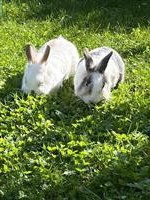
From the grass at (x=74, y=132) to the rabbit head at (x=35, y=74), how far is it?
12 cm

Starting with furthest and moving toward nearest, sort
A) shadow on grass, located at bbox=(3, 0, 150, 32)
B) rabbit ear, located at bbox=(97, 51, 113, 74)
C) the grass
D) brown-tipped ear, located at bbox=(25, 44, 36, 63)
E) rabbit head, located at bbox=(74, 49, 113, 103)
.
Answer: shadow on grass, located at bbox=(3, 0, 150, 32), brown-tipped ear, located at bbox=(25, 44, 36, 63), rabbit ear, located at bbox=(97, 51, 113, 74), rabbit head, located at bbox=(74, 49, 113, 103), the grass

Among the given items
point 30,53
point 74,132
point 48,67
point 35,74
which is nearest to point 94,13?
point 48,67

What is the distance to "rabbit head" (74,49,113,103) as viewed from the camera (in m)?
6.64

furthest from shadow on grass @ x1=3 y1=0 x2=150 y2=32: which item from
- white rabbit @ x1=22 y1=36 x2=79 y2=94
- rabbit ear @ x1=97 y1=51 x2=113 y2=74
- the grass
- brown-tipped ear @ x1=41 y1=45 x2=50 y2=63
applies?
rabbit ear @ x1=97 y1=51 x2=113 y2=74

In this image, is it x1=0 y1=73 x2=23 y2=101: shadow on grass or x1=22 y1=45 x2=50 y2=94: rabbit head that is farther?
x1=0 y1=73 x2=23 y2=101: shadow on grass

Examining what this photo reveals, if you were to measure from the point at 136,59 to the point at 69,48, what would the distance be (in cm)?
112

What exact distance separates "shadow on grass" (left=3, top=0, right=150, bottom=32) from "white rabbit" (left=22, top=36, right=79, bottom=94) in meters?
2.07

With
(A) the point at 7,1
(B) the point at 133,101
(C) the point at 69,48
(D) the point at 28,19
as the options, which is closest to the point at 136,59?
(C) the point at 69,48

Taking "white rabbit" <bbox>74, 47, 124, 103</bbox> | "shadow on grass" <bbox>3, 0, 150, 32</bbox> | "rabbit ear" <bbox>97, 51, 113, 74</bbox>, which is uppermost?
"rabbit ear" <bbox>97, 51, 113, 74</bbox>

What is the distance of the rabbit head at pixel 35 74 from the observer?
22.2 ft

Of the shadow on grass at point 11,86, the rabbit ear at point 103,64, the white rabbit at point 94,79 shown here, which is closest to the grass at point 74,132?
the shadow on grass at point 11,86

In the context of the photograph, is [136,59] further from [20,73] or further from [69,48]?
[20,73]

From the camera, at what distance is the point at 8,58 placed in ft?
26.3

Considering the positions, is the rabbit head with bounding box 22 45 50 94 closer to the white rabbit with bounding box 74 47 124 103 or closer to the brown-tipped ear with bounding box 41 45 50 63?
the brown-tipped ear with bounding box 41 45 50 63
